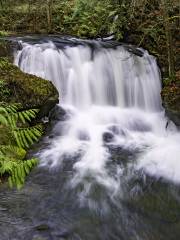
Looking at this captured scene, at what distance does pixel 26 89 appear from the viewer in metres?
9.65

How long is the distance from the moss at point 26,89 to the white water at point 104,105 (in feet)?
3.20

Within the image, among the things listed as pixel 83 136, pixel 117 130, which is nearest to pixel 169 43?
pixel 117 130

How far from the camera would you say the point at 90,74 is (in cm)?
1229

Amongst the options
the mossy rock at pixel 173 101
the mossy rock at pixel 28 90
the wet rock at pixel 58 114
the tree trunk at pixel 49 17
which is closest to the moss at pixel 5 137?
the mossy rock at pixel 28 90

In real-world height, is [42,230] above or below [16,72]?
below

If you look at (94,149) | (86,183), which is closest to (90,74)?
(94,149)

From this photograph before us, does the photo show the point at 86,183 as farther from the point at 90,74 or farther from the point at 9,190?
the point at 90,74

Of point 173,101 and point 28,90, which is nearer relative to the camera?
point 28,90

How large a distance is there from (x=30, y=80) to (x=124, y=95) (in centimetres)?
356

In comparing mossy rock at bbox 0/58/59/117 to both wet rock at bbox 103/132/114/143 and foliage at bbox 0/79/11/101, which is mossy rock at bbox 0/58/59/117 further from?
wet rock at bbox 103/132/114/143

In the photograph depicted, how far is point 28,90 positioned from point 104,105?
3.13 meters

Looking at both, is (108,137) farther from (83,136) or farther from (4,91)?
(4,91)

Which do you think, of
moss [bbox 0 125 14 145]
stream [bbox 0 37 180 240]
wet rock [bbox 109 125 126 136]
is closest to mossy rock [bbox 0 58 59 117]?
stream [bbox 0 37 180 240]

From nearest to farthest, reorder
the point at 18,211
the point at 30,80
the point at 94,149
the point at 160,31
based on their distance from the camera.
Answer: the point at 18,211 → the point at 94,149 → the point at 30,80 → the point at 160,31
